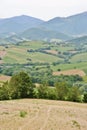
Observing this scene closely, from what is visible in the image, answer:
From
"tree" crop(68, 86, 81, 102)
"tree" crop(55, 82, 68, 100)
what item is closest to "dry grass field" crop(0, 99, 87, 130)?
"tree" crop(68, 86, 81, 102)

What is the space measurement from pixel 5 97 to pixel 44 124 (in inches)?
1624

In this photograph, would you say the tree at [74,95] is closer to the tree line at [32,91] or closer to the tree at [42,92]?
the tree line at [32,91]

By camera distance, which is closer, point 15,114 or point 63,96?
point 15,114

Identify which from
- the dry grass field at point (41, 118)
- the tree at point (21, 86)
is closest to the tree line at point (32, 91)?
the tree at point (21, 86)

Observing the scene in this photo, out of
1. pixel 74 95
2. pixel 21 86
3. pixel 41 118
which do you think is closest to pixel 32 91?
pixel 21 86

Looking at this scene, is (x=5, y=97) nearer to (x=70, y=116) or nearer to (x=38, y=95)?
(x=38, y=95)

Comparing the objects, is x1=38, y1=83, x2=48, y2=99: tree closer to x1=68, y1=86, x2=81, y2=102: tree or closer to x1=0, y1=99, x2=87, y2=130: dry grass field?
x1=68, y1=86, x2=81, y2=102: tree

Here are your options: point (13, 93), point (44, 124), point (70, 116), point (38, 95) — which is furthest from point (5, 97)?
point (44, 124)

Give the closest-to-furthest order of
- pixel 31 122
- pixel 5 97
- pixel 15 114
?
pixel 31 122, pixel 15 114, pixel 5 97

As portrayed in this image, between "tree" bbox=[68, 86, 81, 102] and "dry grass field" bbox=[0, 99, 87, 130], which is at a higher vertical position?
"dry grass field" bbox=[0, 99, 87, 130]

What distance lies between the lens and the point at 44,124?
55812 millimetres

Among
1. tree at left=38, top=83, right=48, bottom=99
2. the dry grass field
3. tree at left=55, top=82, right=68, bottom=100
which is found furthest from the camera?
tree at left=38, top=83, right=48, bottom=99

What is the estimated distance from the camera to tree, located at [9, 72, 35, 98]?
98.6 meters

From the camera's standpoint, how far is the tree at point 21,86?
324 ft
